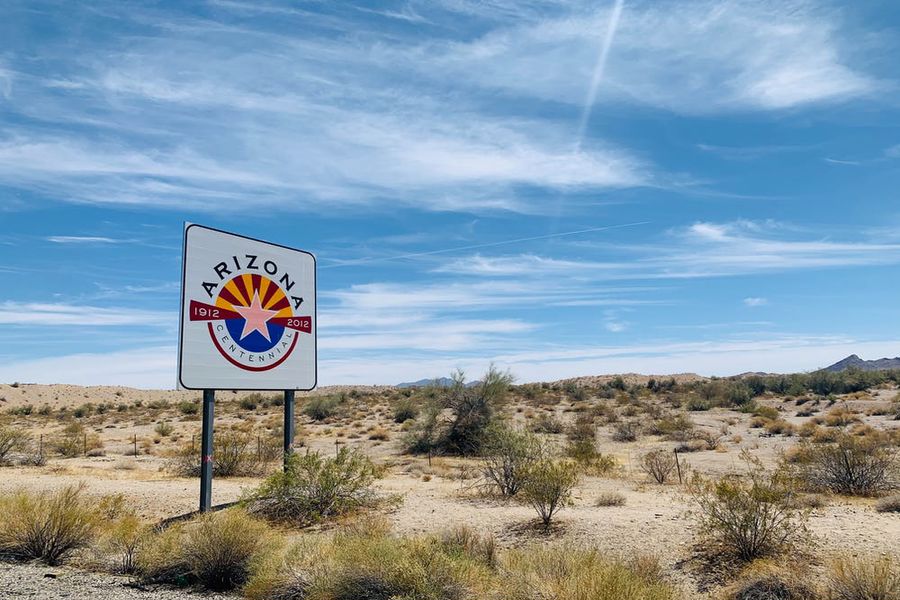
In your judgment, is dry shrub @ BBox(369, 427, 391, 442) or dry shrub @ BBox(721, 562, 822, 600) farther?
dry shrub @ BBox(369, 427, 391, 442)

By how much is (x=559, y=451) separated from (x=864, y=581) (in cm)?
1791

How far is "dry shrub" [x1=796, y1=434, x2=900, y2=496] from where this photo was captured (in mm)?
15805

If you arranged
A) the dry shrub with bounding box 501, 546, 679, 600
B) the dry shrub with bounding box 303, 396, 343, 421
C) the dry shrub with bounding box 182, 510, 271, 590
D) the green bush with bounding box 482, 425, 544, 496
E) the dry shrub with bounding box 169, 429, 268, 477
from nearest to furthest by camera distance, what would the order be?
the dry shrub with bounding box 501, 546, 679, 600 < the dry shrub with bounding box 182, 510, 271, 590 < the green bush with bounding box 482, 425, 544, 496 < the dry shrub with bounding box 169, 429, 268, 477 < the dry shrub with bounding box 303, 396, 343, 421

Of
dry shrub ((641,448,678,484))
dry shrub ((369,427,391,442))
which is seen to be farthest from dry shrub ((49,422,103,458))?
dry shrub ((641,448,678,484))

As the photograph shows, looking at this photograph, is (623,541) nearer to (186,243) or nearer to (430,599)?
(430,599)

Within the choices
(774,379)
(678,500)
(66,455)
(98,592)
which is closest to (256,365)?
(98,592)

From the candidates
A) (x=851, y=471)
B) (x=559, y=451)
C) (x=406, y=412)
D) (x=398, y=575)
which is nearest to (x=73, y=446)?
(x=406, y=412)

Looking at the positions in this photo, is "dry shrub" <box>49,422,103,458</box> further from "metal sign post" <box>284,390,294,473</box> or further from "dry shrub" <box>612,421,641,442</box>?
"dry shrub" <box>612,421,641,442</box>

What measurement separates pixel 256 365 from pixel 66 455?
18.6m

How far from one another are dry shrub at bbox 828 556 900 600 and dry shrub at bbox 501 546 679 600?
5.59ft

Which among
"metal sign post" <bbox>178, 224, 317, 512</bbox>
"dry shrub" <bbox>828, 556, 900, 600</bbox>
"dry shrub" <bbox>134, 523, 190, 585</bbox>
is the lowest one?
"dry shrub" <bbox>134, 523, 190, 585</bbox>

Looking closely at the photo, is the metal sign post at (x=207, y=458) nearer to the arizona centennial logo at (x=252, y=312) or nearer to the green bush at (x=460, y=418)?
the arizona centennial logo at (x=252, y=312)

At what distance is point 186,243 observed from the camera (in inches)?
550

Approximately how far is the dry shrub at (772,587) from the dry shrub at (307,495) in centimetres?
772
